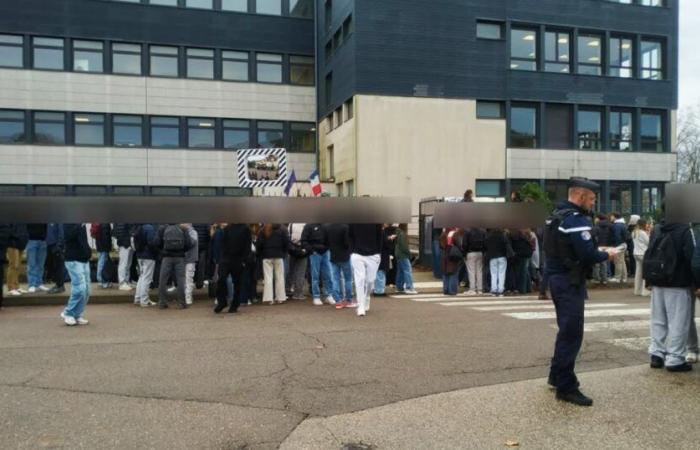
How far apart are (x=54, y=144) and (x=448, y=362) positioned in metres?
31.1

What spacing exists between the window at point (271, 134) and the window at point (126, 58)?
7.19 m

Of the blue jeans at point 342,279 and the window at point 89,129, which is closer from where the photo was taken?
the blue jeans at point 342,279

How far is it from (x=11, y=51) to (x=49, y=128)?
420 cm

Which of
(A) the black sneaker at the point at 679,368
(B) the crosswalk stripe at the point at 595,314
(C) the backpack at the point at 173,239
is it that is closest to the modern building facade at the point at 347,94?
(B) the crosswalk stripe at the point at 595,314

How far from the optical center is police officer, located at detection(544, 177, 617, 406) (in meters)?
5.66

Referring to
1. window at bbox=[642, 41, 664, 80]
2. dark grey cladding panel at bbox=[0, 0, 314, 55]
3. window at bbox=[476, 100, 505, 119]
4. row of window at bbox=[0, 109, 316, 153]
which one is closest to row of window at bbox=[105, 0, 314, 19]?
dark grey cladding panel at bbox=[0, 0, 314, 55]

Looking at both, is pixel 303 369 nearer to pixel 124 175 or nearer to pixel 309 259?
pixel 309 259

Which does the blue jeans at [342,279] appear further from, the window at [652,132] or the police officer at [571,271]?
the window at [652,132]

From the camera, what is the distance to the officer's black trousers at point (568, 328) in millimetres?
5707

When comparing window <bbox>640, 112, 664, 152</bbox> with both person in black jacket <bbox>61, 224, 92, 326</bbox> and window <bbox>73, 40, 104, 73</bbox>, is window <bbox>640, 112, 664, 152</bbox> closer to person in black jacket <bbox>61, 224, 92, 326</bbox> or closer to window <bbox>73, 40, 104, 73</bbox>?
window <bbox>73, 40, 104, 73</bbox>

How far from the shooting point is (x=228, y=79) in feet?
116

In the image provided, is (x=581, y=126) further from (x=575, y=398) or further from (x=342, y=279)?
(x=575, y=398)

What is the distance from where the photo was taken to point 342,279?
1289 cm

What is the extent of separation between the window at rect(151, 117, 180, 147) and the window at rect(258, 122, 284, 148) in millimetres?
4556
